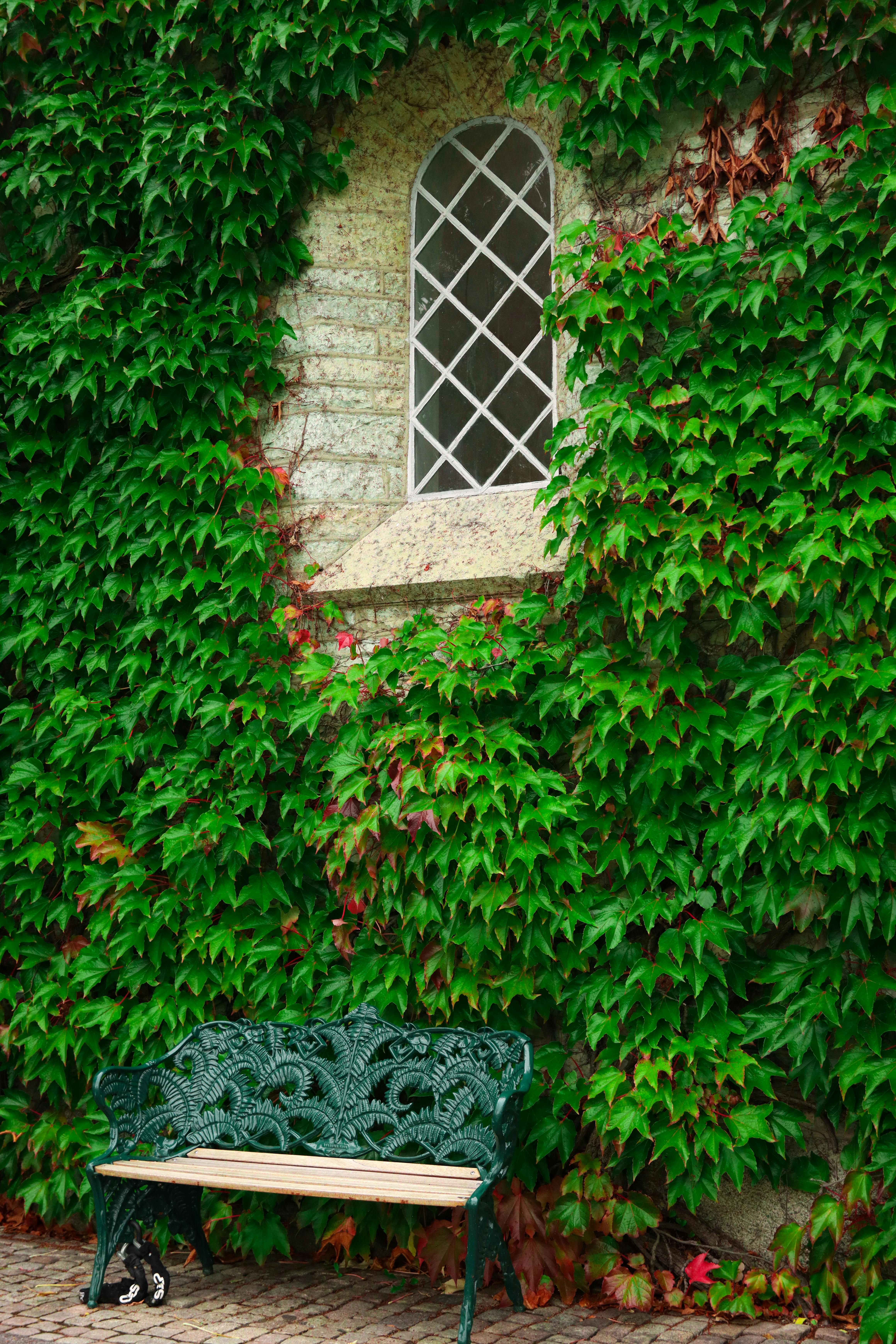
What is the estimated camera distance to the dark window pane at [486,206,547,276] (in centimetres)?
457

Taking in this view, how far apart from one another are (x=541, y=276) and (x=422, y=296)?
1.89ft

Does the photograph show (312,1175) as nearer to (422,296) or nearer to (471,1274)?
(471,1274)

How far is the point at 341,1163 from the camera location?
12.0ft

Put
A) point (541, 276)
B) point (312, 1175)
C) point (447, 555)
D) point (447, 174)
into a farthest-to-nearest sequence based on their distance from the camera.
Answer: point (447, 174)
point (541, 276)
point (447, 555)
point (312, 1175)

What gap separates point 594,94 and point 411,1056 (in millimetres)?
3197

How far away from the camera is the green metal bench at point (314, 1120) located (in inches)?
135

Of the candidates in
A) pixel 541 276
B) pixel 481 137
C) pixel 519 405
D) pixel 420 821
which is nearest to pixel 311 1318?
pixel 420 821

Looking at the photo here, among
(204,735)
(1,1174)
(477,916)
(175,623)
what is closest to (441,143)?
(175,623)

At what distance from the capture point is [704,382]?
12.2 feet

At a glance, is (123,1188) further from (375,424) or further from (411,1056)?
(375,424)

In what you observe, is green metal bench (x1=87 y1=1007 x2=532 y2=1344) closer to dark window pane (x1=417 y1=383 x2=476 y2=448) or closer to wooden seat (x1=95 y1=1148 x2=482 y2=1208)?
wooden seat (x1=95 y1=1148 x2=482 y2=1208)

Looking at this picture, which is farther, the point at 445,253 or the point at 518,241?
the point at 445,253

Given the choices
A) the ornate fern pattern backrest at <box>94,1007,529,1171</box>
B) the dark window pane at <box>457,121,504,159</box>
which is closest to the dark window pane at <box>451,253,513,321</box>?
the dark window pane at <box>457,121,504,159</box>

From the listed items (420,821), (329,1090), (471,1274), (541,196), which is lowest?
(471,1274)
